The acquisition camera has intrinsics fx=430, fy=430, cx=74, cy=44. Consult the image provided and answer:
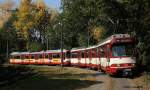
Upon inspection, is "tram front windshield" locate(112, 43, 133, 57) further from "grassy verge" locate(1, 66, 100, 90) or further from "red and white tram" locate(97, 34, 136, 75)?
"grassy verge" locate(1, 66, 100, 90)

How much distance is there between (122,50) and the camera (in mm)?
29516

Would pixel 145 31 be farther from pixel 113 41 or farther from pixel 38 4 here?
pixel 38 4

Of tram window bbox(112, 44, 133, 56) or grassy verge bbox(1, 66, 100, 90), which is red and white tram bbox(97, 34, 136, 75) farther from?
grassy verge bbox(1, 66, 100, 90)

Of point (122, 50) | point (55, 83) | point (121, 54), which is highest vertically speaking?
point (122, 50)

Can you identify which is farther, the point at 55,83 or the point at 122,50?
the point at 122,50

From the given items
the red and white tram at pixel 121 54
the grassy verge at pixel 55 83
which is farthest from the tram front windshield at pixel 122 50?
the grassy verge at pixel 55 83

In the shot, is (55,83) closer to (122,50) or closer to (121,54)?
(121,54)

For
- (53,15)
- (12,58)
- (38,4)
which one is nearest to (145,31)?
(12,58)

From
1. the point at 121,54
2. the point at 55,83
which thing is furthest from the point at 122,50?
the point at 55,83

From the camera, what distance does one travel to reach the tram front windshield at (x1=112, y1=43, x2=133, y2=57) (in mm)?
29328

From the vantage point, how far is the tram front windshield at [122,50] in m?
29.3

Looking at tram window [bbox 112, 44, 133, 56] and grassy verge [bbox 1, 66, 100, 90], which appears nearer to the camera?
grassy verge [bbox 1, 66, 100, 90]

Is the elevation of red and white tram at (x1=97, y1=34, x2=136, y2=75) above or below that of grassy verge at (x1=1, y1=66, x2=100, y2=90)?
above

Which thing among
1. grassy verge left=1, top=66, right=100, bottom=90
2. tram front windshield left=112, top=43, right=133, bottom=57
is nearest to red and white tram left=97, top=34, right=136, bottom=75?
tram front windshield left=112, top=43, right=133, bottom=57
